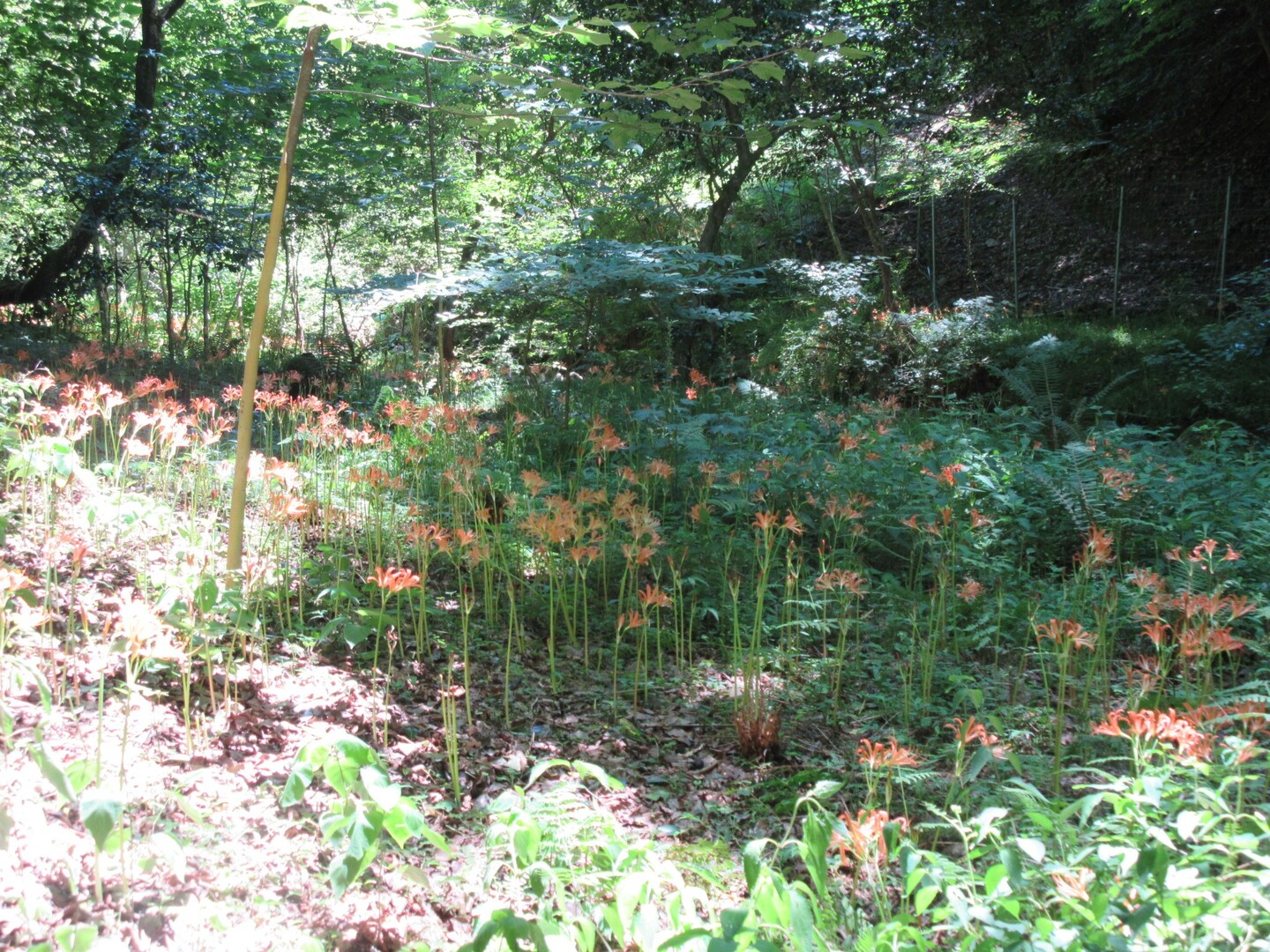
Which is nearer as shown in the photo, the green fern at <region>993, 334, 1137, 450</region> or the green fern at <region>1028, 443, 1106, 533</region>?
the green fern at <region>1028, 443, 1106, 533</region>

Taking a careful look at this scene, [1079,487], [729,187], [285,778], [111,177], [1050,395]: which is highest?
[729,187]

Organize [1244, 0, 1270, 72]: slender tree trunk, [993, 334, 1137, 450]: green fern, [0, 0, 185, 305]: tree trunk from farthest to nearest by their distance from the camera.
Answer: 1. [1244, 0, 1270, 72]: slender tree trunk
2. [0, 0, 185, 305]: tree trunk
3. [993, 334, 1137, 450]: green fern

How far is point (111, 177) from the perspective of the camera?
305 inches

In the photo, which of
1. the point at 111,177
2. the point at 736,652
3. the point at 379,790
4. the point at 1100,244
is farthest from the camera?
the point at 1100,244

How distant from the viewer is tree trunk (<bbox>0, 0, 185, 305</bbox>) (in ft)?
25.2

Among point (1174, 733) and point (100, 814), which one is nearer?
point (100, 814)

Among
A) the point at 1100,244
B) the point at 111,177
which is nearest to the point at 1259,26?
the point at 1100,244

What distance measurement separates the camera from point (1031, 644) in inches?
135

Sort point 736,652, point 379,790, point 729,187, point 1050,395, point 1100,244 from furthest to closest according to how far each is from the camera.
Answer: point 1100,244 < point 729,187 < point 1050,395 < point 736,652 < point 379,790

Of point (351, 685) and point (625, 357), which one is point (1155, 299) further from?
point (351, 685)

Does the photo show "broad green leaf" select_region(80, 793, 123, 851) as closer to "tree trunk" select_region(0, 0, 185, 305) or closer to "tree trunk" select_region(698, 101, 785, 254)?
"tree trunk" select_region(0, 0, 185, 305)

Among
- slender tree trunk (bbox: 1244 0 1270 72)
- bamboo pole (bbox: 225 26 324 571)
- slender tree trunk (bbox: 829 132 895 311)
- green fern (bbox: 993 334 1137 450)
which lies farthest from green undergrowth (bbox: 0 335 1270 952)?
slender tree trunk (bbox: 1244 0 1270 72)

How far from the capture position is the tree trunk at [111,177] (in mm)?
7668

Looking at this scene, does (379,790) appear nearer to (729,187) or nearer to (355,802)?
(355,802)
